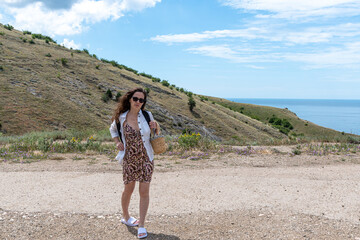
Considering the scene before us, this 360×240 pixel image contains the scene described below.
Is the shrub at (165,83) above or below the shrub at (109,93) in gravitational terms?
above

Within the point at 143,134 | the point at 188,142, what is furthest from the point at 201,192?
the point at 188,142

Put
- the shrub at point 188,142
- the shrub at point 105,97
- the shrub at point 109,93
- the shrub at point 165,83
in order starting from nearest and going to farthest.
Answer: the shrub at point 188,142, the shrub at point 105,97, the shrub at point 109,93, the shrub at point 165,83

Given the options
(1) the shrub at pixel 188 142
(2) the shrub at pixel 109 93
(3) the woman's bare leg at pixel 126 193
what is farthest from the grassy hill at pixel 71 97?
(3) the woman's bare leg at pixel 126 193

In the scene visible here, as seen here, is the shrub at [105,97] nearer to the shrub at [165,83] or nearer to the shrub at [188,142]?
the shrub at [165,83]

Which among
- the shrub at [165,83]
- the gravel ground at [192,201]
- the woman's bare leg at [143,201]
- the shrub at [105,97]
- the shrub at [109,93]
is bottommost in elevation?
the gravel ground at [192,201]

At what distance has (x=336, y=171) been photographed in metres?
8.70

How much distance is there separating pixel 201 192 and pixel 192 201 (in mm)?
607

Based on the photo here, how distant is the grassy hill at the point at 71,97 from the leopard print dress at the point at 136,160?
12.7 metres

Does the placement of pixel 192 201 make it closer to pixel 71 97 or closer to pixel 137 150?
pixel 137 150

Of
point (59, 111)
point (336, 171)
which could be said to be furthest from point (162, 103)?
point (336, 171)

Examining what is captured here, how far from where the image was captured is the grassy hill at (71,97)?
74.8 ft

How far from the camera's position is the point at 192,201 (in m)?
5.98

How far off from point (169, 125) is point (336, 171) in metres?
23.8

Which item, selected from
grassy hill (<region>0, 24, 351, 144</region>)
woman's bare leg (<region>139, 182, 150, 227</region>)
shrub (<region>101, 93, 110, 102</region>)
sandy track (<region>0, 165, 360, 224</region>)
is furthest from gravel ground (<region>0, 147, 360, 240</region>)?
shrub (<region>101, 93, 110, 102</region>)
